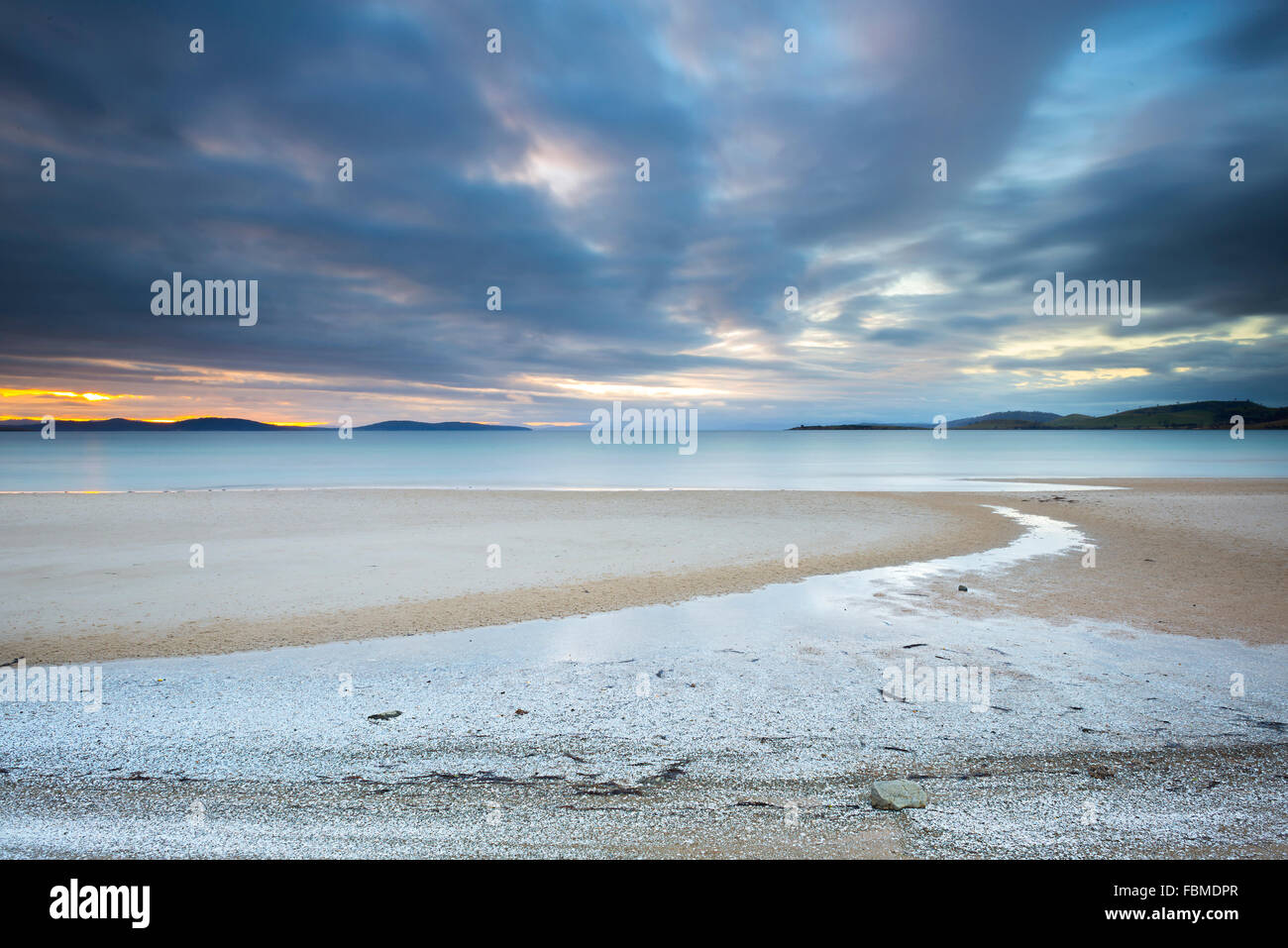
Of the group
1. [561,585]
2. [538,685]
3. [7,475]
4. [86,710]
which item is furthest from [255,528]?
[7,475]

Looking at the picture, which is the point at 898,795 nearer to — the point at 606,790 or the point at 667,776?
the point at 667,776

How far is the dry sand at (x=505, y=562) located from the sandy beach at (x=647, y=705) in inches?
4.7

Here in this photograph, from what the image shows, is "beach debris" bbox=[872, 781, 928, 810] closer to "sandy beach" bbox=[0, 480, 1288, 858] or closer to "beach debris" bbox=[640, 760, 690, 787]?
"sandy beach" bbox=[0, 480, 1288, 858]

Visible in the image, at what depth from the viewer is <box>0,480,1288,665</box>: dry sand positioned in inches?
386

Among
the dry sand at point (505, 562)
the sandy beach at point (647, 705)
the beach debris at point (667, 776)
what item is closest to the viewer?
the sandy beach at point (647, 705)

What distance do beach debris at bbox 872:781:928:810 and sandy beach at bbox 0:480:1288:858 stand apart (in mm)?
90

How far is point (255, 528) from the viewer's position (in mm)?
19547

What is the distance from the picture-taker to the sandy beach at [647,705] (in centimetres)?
411

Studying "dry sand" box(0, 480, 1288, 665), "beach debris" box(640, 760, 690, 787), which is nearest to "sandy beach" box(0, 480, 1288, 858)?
"beach debris" box(640, 760, 690, 787)

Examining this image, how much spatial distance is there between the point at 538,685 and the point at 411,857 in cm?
333

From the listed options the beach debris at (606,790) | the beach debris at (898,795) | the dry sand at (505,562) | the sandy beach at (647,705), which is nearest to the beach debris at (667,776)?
the sandy beach at (647,705)

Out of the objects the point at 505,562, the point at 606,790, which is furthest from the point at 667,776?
the point at 505,562

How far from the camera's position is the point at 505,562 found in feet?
47.9

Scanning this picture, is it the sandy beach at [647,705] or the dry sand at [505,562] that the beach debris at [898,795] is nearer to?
the sandy beach at [647,705]
